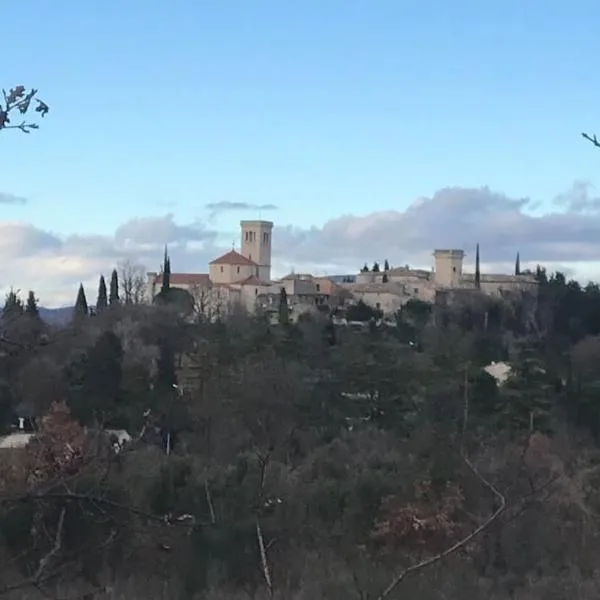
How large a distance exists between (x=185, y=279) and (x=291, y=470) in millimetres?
47457

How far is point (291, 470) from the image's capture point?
17.2 metres

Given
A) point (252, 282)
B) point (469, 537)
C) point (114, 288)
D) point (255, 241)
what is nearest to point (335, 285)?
point (252, 282)

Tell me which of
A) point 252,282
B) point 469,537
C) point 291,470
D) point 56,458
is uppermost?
point 252,282

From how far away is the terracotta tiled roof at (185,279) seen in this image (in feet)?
205

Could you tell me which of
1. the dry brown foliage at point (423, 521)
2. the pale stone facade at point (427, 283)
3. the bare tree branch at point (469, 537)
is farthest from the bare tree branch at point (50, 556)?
the pale stone facade at point (427, 283)

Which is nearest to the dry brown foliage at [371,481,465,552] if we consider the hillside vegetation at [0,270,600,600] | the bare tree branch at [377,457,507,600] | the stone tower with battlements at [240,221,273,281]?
the hillside vegetation at [0,270,600,600]

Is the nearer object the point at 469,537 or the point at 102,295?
the point at 469,537

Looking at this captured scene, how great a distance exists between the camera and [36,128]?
A: 2004 millimetres

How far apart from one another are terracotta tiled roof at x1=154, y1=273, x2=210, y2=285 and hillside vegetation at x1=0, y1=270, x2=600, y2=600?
2657 centimetres

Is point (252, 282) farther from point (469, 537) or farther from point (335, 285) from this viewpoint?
point (469, 537)

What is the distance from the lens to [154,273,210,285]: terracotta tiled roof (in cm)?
6242

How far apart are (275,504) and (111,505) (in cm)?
1176

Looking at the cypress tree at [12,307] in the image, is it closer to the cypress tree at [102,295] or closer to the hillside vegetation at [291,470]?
the hillside vegetation at [291,470]

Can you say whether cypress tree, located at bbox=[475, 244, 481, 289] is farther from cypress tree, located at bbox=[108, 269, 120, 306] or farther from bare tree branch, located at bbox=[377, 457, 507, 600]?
bare tree branch, located at bbox=[377, 457, 507, 600]
